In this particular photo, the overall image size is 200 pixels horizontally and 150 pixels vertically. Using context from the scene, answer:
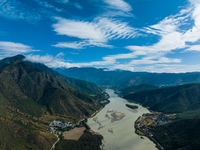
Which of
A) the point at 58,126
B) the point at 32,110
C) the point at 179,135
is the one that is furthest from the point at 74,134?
the point at 179,135

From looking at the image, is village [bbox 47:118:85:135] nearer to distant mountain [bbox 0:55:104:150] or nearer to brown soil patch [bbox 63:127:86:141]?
distant mountain [bbox 0:55:104:150]

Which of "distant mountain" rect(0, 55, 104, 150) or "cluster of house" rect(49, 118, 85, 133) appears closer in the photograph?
→ "distant mountain" rect(0, 55, 104, 150)

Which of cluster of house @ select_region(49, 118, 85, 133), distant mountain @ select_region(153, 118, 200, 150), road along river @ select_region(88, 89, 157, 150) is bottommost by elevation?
cluster of house @ select_region(49, 118, 85, 133)

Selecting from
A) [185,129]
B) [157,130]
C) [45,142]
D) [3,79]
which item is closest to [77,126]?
[45,142]

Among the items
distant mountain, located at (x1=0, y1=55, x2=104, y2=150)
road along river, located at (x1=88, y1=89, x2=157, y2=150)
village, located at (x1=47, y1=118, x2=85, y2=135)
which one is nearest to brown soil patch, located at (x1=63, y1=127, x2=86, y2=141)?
village, located at (x1=47, y1=118, x2=85, y2=135)

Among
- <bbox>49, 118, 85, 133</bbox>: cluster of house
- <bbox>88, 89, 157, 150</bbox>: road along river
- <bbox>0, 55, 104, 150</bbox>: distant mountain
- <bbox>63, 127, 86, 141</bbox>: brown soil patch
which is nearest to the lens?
<bbox>0, 55, 104, 150</bbox>: distant mountain

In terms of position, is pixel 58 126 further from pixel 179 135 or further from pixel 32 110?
pixel 179 135

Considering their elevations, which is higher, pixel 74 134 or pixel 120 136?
pixel 120 136

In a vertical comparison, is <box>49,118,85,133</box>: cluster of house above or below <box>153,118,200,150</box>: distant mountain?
below

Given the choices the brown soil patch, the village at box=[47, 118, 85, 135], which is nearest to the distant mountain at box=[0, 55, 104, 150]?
the village at box=[47, 118, 85, 135]

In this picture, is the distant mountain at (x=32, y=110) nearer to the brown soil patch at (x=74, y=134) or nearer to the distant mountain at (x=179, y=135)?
the brown soil patch at (x=74, y=134)

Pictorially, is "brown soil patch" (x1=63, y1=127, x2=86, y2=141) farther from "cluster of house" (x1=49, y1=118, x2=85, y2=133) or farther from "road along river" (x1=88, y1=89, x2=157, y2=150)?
"road along river" (x1=88, y1=89, x2=157, y2=150)

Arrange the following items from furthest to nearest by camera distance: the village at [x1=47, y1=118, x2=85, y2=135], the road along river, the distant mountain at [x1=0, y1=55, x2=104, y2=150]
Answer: the village at [x1=47, y1=118, x2=85, y2=135] < the road along river < the distant mountain at [x1=0, y1=55, x2=104, y2=150]
